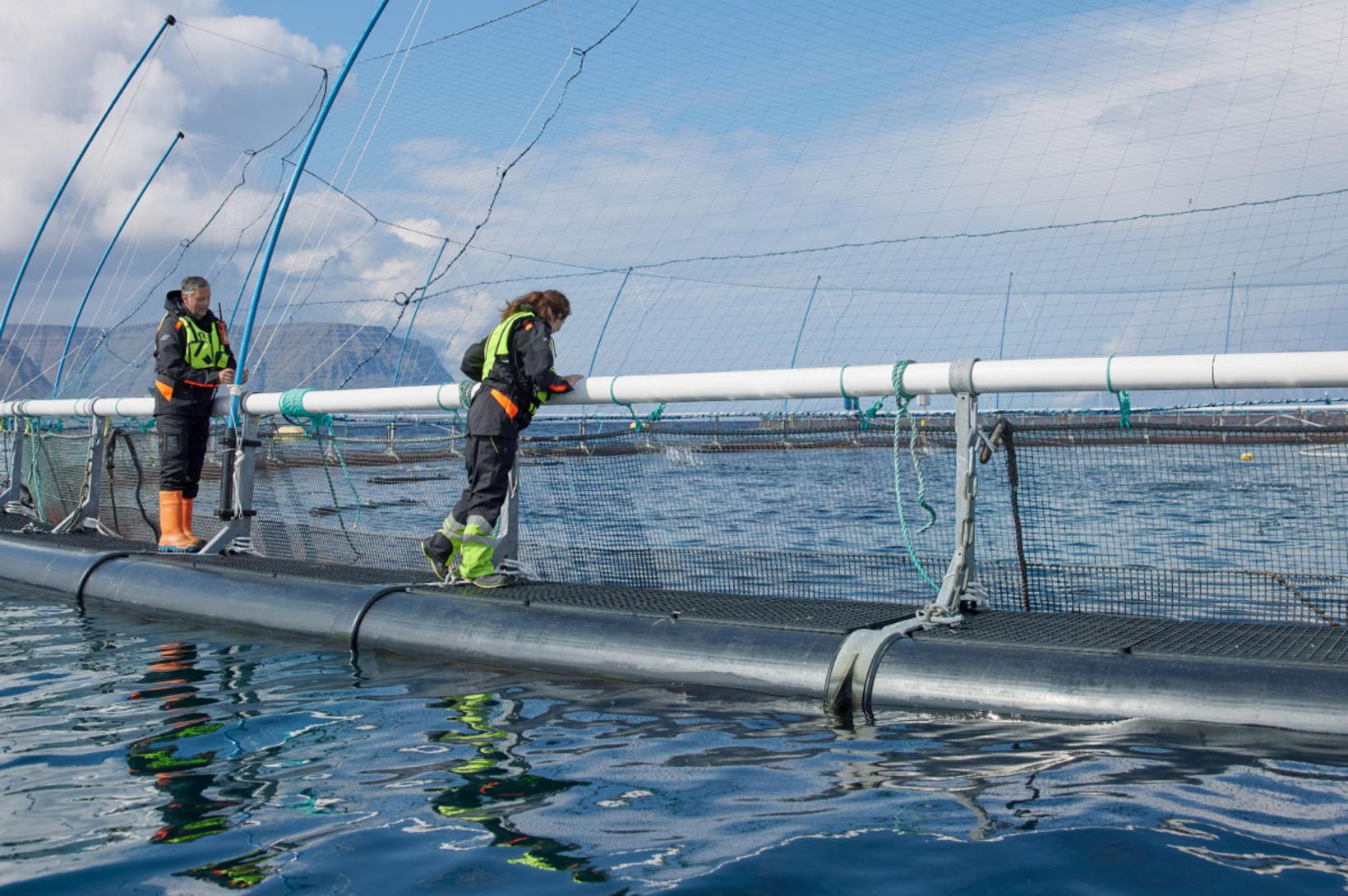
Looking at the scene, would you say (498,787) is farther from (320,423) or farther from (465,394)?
(320,423)

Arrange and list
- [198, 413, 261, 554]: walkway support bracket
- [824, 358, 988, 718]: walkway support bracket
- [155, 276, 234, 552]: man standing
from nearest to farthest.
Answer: [824, 358, 988, 718]: walkway support bracket
[198, 413, 261, 554]: walkway support bracket
[155, 276, 234, 552]: man standing

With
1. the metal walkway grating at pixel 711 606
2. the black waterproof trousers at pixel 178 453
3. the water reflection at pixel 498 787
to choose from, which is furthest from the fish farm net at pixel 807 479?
the water reflection at pixel 498 787

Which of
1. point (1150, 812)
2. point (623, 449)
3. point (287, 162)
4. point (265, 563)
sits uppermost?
point (287, 162)

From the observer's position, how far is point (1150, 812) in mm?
3158

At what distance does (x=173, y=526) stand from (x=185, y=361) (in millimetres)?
1082

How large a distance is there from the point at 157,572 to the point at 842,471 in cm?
408

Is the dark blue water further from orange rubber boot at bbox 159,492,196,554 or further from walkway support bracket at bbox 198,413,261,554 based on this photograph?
orange rubber boot at bbox 159,492,196,554

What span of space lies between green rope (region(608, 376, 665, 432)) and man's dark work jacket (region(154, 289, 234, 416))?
3115mm

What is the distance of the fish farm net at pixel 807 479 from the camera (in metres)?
5.30

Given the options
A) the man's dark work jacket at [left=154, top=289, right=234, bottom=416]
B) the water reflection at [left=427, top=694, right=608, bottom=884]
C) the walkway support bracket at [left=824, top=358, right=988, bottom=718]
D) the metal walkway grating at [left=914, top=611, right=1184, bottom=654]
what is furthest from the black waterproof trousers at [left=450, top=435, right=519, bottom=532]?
the man's dark work jacket at [left=154, top=289, right=234, bottom=416]

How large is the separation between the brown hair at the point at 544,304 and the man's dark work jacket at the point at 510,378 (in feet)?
0.15

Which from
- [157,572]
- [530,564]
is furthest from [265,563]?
[530,564]

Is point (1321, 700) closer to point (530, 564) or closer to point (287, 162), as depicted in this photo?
point (530, 564)

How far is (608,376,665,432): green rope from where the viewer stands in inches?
230
